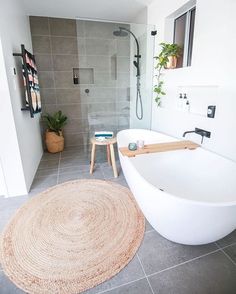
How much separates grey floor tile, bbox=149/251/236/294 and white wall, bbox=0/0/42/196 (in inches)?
70.2

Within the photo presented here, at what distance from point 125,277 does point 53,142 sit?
2.81m

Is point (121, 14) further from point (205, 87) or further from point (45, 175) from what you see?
point (45, 175)

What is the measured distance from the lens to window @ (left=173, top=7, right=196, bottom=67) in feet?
7.32

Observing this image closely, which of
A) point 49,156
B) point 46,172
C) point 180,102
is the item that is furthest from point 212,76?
point 49,156

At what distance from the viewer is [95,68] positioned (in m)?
3.06

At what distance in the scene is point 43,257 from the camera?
1.40m

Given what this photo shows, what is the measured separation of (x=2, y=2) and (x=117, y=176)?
7.77 ft

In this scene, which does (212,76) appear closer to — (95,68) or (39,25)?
(95,68)

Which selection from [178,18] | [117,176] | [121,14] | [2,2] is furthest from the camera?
[121,14]

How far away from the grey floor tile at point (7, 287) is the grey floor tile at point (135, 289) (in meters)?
0.60

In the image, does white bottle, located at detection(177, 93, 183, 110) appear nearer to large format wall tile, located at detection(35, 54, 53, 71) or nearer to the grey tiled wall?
the grey tiled wall

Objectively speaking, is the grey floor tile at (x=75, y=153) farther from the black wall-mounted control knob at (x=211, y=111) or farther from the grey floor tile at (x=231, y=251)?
the grey floor tile at (x=231, y=251)

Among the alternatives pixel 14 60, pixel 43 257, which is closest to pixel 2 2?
pixel 14 60

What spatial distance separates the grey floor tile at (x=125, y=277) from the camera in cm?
119
